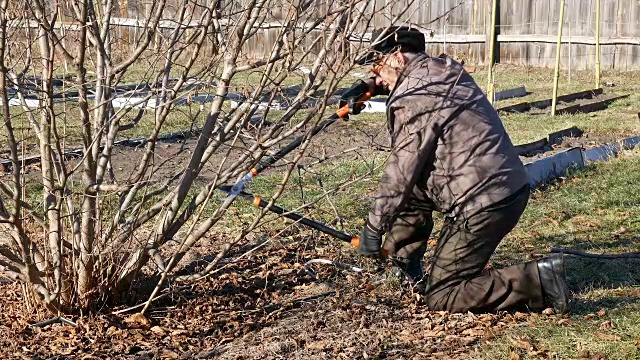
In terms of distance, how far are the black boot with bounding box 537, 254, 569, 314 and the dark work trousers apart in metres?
0.04

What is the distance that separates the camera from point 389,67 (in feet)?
16.9

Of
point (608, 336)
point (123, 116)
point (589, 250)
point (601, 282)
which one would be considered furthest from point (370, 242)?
point (589, 250)

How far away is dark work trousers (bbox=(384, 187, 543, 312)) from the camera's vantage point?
5109 mm

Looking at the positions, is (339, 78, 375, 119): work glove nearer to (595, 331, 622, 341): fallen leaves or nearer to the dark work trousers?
the dark work trousers

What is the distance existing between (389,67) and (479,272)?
128 cm

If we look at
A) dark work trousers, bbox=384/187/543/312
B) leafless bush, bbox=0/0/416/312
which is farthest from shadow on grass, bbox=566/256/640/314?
leafless bush, bbox=0/0/416/312

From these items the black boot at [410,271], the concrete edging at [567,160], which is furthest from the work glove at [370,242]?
the concrete edging at [567,160]

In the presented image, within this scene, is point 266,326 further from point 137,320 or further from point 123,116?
point 123,116

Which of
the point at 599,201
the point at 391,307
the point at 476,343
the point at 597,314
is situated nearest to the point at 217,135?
the point at 391,307

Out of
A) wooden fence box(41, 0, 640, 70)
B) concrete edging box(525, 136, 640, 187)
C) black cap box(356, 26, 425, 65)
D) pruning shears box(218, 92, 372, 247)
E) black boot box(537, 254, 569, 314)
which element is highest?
black cap box(356, 26, 425, 65)

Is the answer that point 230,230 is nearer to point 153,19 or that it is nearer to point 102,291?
point 102,291

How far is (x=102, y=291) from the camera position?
204 inches

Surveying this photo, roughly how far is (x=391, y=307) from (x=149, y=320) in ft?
4.61

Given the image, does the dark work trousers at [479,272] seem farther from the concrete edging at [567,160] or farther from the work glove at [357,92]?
the concrete edging at [567,160]
